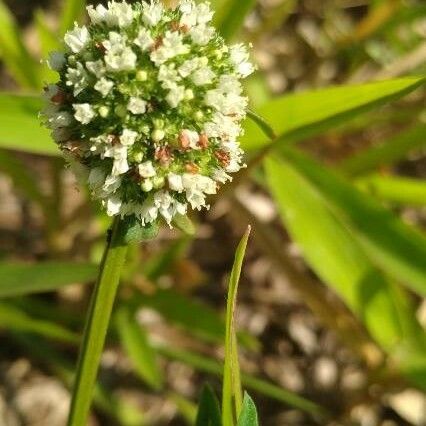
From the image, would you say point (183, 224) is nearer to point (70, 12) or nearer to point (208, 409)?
point (208, 409)

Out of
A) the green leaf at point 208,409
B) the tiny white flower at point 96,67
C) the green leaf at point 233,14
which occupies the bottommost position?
the green leaf at point 208,409

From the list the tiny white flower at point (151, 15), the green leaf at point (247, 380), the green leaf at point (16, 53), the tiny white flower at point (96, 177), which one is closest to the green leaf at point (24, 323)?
the green leaf at point (247, 380)

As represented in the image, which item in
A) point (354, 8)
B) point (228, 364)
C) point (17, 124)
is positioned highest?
point (354, 8)

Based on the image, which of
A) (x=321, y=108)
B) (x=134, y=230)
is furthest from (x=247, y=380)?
(x=134, y=230)

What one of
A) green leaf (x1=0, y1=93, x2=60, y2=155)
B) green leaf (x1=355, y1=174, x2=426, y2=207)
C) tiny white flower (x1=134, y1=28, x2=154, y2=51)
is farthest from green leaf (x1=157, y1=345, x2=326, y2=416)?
tiny white flower (x1=134, y1=28, x2=154, y2=51)

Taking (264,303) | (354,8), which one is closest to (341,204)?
(264,303)

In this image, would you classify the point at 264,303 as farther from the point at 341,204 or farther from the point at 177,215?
the point at 177,215

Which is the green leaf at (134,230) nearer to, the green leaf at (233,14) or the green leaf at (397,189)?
the green leaf at (233,14)

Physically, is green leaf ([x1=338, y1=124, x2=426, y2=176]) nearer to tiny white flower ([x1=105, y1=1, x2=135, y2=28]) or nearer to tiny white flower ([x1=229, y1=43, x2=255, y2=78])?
tiny white flower ([x1=229, y1=43, x2=255, y2=78])
